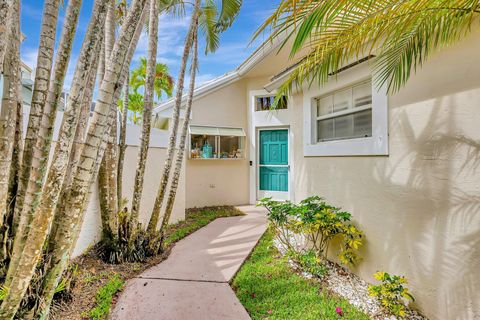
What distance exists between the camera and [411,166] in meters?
3.16

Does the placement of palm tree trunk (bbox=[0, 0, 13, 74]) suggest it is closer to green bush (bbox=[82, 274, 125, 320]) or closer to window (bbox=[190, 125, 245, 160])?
green bush (bbox=[82, 274, 125, 320])

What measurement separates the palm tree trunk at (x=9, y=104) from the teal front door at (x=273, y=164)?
7.78 m

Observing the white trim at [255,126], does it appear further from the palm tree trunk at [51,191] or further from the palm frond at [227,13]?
the palm tree trunk at [51,191]

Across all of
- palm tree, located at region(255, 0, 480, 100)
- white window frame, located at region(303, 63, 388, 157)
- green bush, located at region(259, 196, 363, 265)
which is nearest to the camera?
palm tree, located at region(255, 0, 480, 100)

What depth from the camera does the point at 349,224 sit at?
410cm

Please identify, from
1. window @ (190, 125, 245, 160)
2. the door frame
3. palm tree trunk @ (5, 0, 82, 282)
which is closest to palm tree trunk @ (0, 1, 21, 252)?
palm tree trunk @ (5, 0, 82, 282)

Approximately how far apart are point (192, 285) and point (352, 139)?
333 cm

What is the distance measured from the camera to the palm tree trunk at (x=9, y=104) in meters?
2.34

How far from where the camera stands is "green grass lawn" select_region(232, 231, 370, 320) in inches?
117

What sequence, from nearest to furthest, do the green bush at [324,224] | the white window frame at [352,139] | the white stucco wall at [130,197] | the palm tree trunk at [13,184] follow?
the palm tree trunk at [13,184] → the white window frame at [352,139] → the green bush at [324,224] → the white stucco wall at [130,197]

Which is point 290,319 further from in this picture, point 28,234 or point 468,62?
point 468,62

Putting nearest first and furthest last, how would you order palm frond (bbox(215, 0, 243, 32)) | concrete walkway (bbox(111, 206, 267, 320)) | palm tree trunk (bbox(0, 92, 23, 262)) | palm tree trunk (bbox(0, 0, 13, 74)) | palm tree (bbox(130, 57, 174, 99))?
palm tree trunk (bbox(0, 0, 13, 74)) → palm tree trunk (bbox(0, 92, 23, 262)) → concrete walkway (bbox(111, 206, 267, 320)) → palm frond (bbox(215, 0, 243, 32)) → palm tree (bbox(130, 57, 174, 99))

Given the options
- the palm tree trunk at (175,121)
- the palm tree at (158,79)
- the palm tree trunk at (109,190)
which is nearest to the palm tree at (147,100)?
the palm tree trunk at (109,190)

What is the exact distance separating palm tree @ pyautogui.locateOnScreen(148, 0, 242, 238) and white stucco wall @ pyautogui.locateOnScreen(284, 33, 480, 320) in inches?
130
